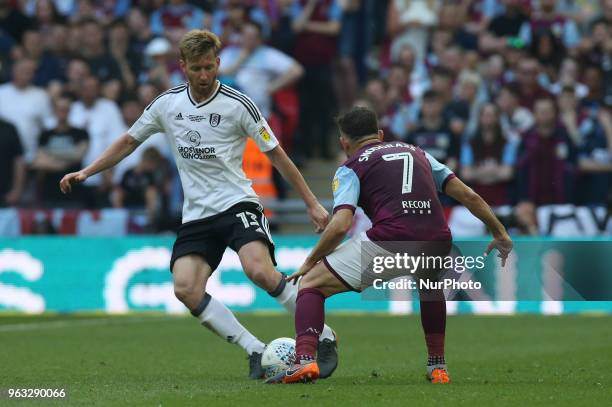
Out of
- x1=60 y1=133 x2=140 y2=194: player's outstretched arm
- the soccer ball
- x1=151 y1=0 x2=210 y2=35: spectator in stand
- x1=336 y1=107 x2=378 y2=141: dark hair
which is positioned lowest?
the soccer ball

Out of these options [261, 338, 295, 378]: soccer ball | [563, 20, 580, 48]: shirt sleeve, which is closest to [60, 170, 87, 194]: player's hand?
[261, 338, 295, 378]: soccer ball

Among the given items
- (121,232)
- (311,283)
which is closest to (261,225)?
(311,283)

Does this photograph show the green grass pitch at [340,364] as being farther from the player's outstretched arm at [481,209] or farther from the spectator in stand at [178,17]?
the spectator in stand at [178,17]

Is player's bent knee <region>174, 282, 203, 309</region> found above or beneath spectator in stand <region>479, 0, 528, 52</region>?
beneath

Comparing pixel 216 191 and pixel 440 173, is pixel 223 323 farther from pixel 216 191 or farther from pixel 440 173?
pixel 440 173

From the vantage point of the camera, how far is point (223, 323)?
30.5ft

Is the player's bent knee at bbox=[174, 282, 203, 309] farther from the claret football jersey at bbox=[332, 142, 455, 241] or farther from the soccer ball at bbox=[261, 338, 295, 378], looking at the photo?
the claret football jersey at bbox=[332, 142, 455, 241]

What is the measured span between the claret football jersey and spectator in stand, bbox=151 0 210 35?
12791 millimetres

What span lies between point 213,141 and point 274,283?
105 cm

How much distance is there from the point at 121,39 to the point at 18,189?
9.57 ft

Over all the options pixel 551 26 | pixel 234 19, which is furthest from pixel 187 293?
pixel 551 26

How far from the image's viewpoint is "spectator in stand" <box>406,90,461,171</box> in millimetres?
17688

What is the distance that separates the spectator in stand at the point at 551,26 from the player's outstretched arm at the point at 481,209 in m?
11.5

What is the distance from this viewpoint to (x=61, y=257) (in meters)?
17.4
